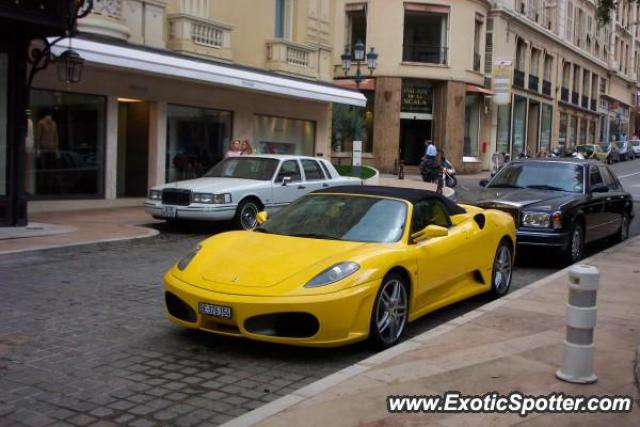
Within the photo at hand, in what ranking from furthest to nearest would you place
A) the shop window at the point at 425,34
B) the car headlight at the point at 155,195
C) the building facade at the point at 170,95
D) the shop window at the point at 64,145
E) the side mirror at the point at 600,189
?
the shop window at the point at 425,34
the building facade at the point at 170,95
the shop window at the point at 64,145
the car headlight at the point at 155,195
the side mirror at the point at 600,189

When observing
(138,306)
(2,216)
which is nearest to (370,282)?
(138,306)

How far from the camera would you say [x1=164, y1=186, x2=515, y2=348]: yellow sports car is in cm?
562

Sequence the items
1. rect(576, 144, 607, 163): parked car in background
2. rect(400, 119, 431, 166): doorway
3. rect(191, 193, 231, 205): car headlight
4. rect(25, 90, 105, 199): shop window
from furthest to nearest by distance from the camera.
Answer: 1. rect(576, 144, 607, 163): parked car in background
2. rect(400, 119, 431, 166): doorway
3. rect(25, 90, 105, 199): shop window
4. rect(191, 193, 231, 205): car headlight

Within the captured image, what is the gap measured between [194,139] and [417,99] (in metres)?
19.8

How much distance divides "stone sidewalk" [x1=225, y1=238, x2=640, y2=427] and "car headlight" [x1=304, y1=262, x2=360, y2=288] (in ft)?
2.24

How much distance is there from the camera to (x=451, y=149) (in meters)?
37.7

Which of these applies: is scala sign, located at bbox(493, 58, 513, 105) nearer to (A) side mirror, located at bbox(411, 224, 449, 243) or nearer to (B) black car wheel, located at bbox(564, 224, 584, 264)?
(B) black car wheel, located at bbox(564, 224, 584, 264)

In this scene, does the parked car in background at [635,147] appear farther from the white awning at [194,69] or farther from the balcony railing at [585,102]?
the white awning at [194,69]

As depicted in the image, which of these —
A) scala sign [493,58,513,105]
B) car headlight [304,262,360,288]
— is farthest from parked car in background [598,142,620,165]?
car headlight [304,262,360,288]

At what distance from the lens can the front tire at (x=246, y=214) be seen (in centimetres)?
1372

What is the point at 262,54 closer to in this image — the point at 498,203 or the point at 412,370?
the point at 498,203

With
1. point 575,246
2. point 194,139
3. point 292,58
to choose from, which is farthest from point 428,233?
point 292,58

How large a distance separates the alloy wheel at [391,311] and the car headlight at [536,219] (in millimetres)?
4696

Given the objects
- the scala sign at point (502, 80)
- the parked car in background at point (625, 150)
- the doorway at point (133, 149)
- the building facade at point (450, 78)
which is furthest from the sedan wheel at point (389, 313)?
the parked car in background at point (625, 150)
